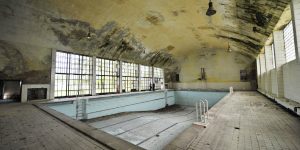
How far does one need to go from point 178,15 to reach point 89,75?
7.61m

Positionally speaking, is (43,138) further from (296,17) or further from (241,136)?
(296,17)

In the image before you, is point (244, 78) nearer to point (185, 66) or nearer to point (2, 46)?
point (185, 66)

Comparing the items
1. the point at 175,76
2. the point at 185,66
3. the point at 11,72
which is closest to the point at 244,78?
the point at 185,66

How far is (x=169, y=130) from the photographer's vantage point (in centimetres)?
774

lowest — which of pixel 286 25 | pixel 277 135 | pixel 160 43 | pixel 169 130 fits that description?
pixel 169 130

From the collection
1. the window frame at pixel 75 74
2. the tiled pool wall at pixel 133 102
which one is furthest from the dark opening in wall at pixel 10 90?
the window frame at pixel 75 74

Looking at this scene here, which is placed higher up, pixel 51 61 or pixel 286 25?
pixel 286 25

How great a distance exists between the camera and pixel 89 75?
1076 cm

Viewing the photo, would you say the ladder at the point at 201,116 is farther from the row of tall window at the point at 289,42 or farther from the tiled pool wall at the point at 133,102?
the tiled pool wall at the point at 133,102

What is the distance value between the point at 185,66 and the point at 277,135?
16.6 m

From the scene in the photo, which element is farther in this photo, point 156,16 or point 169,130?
point 156,16

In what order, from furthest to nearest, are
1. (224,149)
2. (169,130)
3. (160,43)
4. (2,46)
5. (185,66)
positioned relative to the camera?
(185,66) → (160,43) → (169,130) → (2,46) → (224,149)

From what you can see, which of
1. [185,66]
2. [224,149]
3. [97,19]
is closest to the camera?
[224,149]

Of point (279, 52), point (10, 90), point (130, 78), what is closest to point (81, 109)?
point (10, 90)
